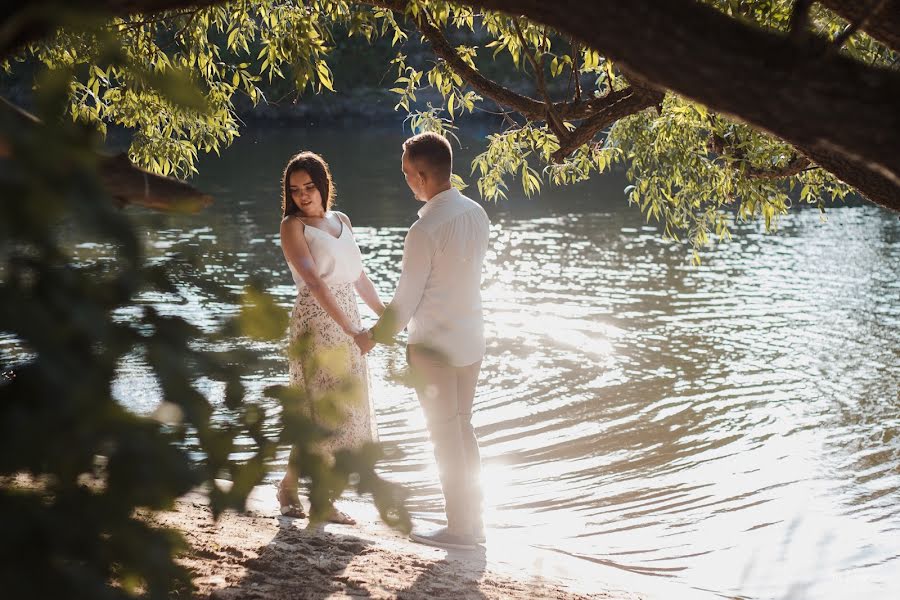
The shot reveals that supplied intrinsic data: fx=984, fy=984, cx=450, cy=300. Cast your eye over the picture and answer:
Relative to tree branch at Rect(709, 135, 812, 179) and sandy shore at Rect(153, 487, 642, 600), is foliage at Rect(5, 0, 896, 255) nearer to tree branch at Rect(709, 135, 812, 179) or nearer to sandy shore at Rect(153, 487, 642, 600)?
tree branch at Rect(709, 135, 812, 179)

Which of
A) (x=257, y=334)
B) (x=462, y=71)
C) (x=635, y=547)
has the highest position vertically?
(x=462, y=71)

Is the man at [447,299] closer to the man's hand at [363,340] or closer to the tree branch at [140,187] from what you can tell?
the man's hand at [363,340]

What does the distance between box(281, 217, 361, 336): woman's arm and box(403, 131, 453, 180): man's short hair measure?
0.81 m

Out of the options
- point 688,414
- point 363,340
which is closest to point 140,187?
point 363,340

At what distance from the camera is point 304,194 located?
5.30m

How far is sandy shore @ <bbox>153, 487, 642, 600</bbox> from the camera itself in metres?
4.09

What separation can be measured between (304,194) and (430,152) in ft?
2.85

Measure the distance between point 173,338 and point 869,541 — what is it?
5344 mm

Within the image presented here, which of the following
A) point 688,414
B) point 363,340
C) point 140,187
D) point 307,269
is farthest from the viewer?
point 688,414

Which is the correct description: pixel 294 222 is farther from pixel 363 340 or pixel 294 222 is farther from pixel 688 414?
pixel 688 414

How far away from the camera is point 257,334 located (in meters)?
1.67

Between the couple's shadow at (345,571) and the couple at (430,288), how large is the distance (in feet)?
0.68

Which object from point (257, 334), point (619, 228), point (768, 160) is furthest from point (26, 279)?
point (619, 228)

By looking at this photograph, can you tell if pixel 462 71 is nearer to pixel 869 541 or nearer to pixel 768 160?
pixel 768 160
